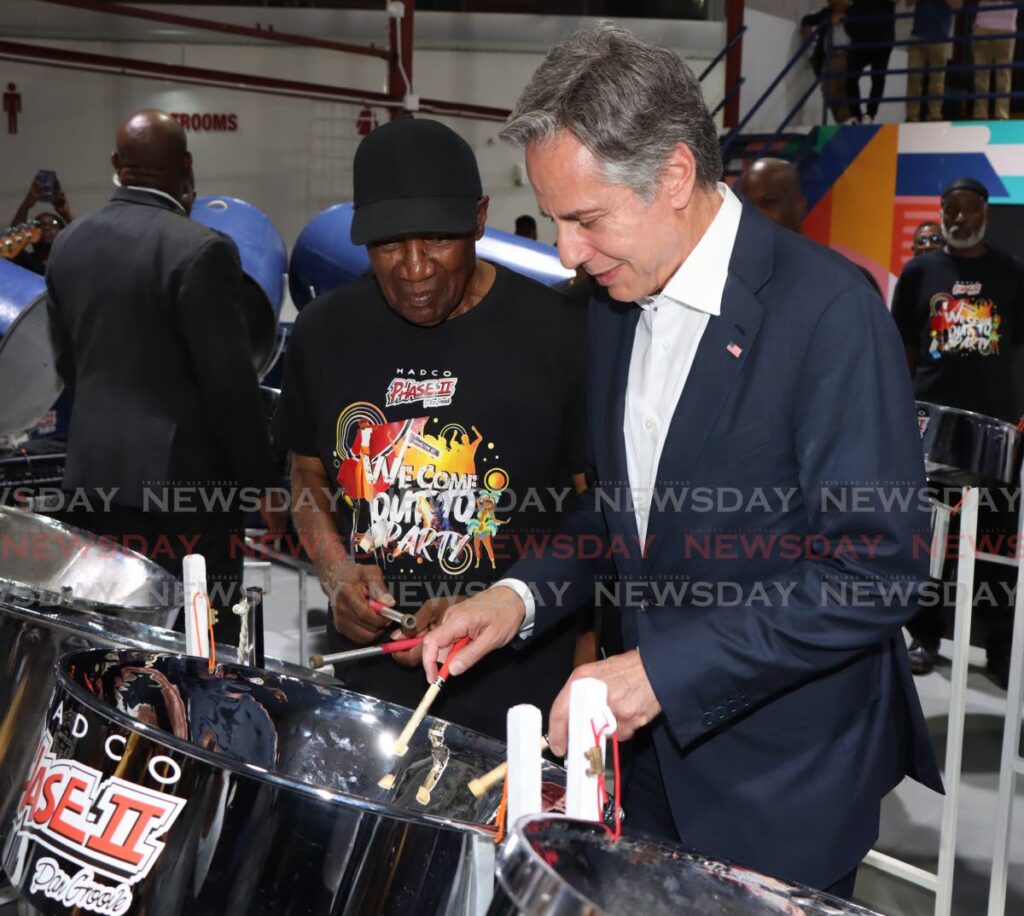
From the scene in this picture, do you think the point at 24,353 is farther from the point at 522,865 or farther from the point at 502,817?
the point at 522,865

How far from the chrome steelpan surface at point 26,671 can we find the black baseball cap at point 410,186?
0.46 metres

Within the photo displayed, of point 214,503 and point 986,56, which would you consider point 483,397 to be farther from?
point 986,56

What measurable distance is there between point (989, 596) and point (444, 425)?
2.35 meters

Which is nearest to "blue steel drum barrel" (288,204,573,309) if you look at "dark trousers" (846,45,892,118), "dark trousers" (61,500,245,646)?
"dark trousers" (61,500,245,646)

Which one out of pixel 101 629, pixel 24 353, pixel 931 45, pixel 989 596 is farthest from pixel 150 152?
pixel 931 45

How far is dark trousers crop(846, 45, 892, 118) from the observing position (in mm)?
6344

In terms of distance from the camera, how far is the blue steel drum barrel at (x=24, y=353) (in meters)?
2.26

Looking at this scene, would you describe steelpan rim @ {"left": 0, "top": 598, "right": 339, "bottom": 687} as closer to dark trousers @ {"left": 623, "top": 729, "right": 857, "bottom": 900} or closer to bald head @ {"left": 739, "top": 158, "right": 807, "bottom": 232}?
dark trousers @ {"left": 623, "top": 729, "right": 857, "bottom": 900}

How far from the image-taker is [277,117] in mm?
7512

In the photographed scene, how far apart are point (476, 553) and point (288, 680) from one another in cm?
30

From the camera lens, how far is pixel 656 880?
76 centimetres

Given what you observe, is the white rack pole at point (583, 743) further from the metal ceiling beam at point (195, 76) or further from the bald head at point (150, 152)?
the metal ceiling beam at point (195, 76)

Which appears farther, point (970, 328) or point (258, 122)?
point (258, 122)

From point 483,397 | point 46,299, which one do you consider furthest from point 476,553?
point 46,299
